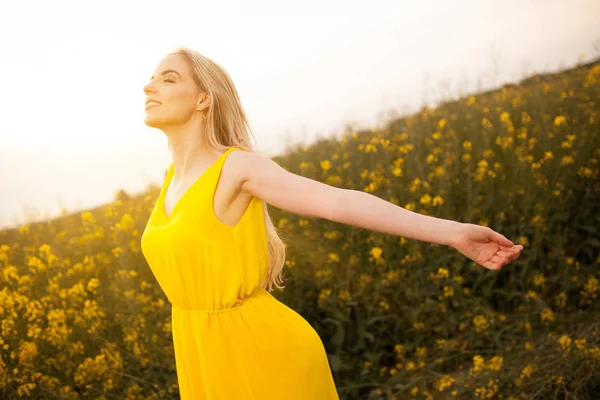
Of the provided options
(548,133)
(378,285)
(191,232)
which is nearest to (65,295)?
(378,285)

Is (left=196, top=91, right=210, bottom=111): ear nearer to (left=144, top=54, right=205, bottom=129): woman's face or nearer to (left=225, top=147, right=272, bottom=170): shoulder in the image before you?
(left=144, top=54, right=205, bottom=129): woman's face

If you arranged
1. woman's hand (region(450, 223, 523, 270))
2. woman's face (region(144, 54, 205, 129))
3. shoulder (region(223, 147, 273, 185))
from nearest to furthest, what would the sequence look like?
woman's hand (region(450, 223, 523, 270)) < shoulder (region(223, 147, 273, 185)) < woman's face (region(144, 54, 205, 129))

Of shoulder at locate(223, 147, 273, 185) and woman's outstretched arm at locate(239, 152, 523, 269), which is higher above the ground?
shoulder at locate(223, 147, 273, 185)

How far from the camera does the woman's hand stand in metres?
1.08

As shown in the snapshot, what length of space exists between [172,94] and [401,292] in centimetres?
251

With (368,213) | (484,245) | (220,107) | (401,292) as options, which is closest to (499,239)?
(484,245)

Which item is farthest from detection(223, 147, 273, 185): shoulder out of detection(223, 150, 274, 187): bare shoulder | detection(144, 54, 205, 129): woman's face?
detection(144, 54, 205, 129): woman's face

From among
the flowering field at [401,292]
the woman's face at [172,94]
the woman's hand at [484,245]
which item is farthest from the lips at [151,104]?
the flowering field at [401,292]

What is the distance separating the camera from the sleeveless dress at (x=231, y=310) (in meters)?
1.35

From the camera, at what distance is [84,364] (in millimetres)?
2930

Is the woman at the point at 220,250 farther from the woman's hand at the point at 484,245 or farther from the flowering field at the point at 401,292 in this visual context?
the flowering field at the point at 401,292

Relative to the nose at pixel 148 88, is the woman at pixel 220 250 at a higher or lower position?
lower

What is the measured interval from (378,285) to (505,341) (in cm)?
86

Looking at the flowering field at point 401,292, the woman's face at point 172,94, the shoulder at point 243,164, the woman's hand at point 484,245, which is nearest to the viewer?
the woman's hand at point 484,245
